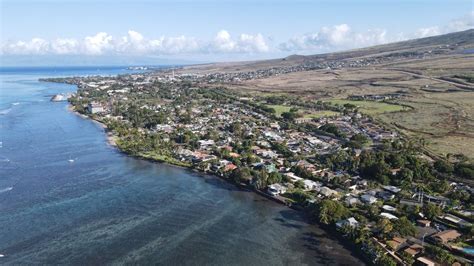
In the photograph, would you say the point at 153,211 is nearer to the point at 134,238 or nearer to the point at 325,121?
the point at 134,238

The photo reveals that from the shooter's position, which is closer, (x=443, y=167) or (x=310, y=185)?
(x=310, y=185)

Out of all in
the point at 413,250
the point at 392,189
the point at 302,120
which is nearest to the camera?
the point at 413,250

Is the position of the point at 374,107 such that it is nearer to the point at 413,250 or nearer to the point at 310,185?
the point at 310,185

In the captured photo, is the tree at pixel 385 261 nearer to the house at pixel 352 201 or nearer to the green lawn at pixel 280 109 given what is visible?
the house at pixel 352 201

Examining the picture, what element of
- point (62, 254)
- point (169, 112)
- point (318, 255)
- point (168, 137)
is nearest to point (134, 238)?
point (62, 254)

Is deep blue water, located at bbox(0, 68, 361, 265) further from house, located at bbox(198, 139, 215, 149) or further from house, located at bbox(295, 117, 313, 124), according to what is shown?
house, located at bbox(295, 117, 313, 124)

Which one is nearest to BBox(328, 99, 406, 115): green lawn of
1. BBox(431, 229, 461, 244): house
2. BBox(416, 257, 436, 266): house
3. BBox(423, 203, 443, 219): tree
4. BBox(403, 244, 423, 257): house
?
BBox(423, 203, 443, 219): tree

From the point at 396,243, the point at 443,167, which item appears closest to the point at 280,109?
the point at 443,167

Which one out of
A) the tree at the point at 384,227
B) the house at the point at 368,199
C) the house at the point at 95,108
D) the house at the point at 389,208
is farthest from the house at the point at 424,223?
the house at the point at 95,108
